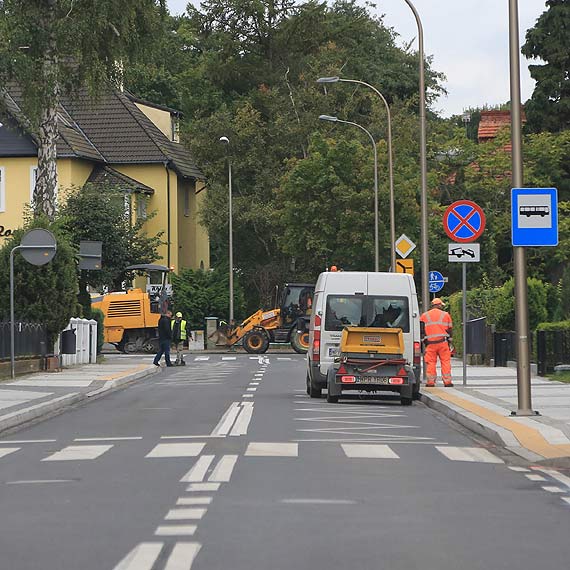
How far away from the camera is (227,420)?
19.6m

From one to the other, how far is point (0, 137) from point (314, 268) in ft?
53.7

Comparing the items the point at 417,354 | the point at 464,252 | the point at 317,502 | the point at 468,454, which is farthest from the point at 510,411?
the point at 317,502

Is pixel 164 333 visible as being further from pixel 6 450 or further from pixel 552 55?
pixel 552 55

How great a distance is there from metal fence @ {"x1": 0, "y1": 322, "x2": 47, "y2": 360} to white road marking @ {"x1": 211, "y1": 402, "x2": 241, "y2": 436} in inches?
377

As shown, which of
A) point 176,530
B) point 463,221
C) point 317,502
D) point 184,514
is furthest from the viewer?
point 463,221

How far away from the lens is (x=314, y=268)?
70.8 m

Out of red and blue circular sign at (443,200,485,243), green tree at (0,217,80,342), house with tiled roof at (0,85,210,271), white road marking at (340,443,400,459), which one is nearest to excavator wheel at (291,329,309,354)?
house with tiled roof at (0,85,210,271)

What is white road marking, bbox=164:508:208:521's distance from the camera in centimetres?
992

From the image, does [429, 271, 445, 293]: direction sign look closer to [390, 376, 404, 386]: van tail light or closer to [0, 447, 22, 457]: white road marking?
[390, 376, 404, 386]: van tail light

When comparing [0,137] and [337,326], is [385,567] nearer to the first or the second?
[337,326]

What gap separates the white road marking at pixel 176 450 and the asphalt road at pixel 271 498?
23 millimetres

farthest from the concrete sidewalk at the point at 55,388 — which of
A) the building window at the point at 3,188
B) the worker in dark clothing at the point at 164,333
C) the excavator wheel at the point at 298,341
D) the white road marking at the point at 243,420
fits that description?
the building window at the point at 3,188

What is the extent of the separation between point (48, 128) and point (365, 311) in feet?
54.4

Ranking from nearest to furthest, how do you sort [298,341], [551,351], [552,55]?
[551,351]
[298,341]
[552,55]
